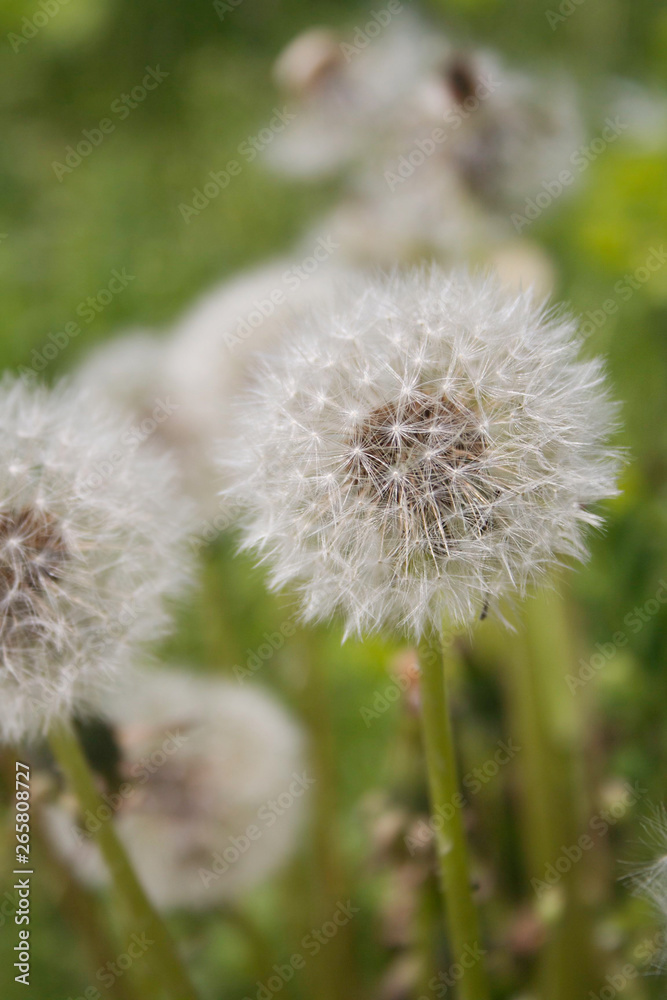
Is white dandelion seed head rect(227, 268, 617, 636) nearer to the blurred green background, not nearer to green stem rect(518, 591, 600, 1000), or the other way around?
the blurred green background

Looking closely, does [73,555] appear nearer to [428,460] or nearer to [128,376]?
[428,460]

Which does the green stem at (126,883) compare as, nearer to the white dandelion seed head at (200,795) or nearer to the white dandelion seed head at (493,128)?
the white dandelion seed head at (200,795)

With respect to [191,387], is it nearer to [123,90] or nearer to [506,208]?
[506,208]

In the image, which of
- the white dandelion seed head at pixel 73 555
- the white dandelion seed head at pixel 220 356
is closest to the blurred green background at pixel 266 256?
the white dandelion seed head at pixel 220 356

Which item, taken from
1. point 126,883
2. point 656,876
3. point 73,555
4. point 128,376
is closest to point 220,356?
point 128,376

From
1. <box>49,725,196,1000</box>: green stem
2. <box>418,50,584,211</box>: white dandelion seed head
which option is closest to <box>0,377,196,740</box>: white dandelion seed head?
<box>49,725,196,1000</box>: green stem
